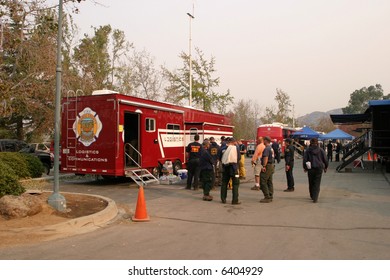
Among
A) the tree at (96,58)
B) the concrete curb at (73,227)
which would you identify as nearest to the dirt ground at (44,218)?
the concrete curb at (73,227)

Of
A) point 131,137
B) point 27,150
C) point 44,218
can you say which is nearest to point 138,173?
point 131,137

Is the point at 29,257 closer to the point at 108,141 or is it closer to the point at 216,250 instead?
the point at 216,250

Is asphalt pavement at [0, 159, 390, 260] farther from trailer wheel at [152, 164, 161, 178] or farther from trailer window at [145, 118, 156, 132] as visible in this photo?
trailer window at [145, 118, 156, 132]

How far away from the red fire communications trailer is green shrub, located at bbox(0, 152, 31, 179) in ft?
5.70

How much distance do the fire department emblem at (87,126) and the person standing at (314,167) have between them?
6972mm

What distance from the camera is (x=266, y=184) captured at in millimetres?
10555

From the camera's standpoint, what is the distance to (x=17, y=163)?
566 inches

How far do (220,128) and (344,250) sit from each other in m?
14.9

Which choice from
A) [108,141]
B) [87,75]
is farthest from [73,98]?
[87,75]

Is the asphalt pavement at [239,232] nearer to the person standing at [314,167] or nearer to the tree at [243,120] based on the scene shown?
the person standing at [314,167]

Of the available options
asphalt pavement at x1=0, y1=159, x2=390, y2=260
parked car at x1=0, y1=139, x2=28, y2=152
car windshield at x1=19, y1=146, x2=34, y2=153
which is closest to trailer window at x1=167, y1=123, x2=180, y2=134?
asphalt pavement at x1=0, y1=159, x2=390, y2=260

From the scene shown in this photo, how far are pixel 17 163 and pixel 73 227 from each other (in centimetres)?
846

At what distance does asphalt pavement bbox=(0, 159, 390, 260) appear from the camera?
578cm

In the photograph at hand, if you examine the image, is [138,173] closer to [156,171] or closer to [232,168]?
→ [156,171]
